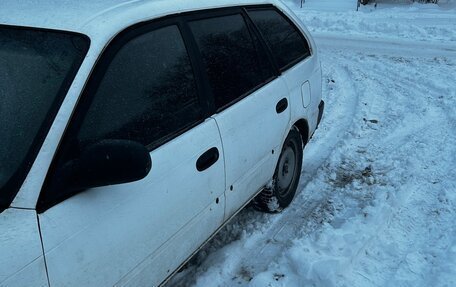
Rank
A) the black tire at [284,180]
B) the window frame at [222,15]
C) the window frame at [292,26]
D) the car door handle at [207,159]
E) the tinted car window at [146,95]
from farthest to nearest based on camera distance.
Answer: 1. the black tire at [284,180]
2. the window frame at [292,26]
3. the window frame at [222,15]
4. the car door handle at [207,159]
5. the tinted car window at [146,95]

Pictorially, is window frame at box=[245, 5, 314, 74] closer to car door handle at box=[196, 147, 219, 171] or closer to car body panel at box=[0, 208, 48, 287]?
car door handle at box=[196, 147, 219, 171]

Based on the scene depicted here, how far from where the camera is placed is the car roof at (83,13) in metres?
2.33

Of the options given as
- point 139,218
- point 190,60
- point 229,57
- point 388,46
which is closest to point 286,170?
point 229,57

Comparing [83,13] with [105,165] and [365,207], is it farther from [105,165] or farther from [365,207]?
[365,207]

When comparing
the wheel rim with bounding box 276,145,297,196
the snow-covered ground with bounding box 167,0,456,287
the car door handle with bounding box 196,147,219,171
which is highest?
the car door handle with bounding box 196,147,219,171

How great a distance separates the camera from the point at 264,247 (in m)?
3.89

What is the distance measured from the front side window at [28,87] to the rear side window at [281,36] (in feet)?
5.94

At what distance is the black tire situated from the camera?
4160 millimetres

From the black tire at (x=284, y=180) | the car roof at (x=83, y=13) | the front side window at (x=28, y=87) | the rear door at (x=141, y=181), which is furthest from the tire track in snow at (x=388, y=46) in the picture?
the front side window at (x=28, y=87)

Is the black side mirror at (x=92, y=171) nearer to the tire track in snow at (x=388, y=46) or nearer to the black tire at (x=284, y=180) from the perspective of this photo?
the black tire at (x=284, y=180)

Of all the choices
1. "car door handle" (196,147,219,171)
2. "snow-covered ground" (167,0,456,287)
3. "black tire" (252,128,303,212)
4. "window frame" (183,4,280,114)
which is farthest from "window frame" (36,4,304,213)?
"snow-covered ground" (167,0,456,287)

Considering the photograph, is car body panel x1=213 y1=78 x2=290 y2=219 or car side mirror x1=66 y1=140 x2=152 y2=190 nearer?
car side mirror x1=66 y1=140 x2=152 y2=190

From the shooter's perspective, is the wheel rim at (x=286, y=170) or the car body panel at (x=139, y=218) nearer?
the car body panel at (x=139, y=218)

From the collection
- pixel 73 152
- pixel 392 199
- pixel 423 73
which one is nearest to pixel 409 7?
pixel 423 73
